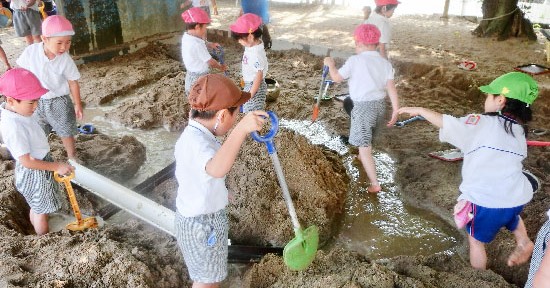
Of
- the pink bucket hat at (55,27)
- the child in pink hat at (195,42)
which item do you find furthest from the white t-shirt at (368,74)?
the pink bucket hat at (55,27)

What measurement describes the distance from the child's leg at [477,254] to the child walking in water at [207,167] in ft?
5.98

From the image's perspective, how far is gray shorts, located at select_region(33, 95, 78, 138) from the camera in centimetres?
399

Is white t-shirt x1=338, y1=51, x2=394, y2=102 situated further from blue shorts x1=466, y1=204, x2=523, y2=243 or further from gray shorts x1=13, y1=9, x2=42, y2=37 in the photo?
gray shorts x1=13, y1=9, x2=42, y2=37

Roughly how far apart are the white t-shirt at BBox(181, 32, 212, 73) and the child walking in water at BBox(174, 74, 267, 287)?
2.78 metres

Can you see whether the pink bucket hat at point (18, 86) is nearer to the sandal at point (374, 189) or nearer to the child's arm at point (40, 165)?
the child's arm at point (40, 165)

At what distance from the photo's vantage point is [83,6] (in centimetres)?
817

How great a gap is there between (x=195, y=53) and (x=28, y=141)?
228 centimetres

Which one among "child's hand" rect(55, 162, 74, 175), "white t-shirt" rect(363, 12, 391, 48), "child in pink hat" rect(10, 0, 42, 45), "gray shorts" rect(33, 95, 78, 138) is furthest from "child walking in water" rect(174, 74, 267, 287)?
"child in pink hat" rect(10, 0, 42, 45)

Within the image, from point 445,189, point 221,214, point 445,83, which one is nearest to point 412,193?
point 445,189

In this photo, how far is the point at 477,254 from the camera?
2.98 metres

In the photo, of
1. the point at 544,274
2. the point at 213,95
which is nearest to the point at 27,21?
the point at 213,95

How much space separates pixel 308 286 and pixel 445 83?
226 inches

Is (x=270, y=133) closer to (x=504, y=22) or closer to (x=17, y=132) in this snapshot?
(x=17, y=132)

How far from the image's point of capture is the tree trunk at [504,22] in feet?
30.3
